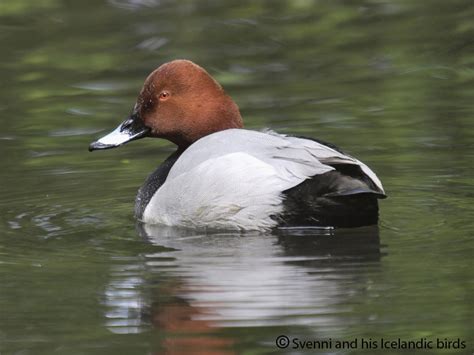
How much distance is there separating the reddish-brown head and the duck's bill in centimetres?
17

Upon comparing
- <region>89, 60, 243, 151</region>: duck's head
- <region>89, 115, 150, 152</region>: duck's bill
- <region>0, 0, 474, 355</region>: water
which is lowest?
<region>0, 0, 474, 355</region>: water

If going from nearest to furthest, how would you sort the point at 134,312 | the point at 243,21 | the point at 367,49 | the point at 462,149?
the point at 134,312, the point at 462,149, the point at 367,49, the point at 243,21

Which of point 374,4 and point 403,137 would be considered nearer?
point 403,137

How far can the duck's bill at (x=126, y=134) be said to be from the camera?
8.63m

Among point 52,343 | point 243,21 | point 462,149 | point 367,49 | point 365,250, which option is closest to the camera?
point 52,343

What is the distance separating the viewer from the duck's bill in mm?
8633

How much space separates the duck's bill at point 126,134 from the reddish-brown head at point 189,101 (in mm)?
168

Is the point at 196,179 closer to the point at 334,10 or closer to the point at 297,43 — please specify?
the point at 297,43

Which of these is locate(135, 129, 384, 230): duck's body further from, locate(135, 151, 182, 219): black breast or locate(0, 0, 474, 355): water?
locate(135, 151, 182, 219): black breast

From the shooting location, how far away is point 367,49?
41.2 feet

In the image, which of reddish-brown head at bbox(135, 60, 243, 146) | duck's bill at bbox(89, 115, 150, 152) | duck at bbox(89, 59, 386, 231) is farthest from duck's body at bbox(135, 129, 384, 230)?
duck's bill at bbox(89, 115, 150, 152)

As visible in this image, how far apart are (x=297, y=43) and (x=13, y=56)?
2.64 m

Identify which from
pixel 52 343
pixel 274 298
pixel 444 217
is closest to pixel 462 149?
pixel 444 217

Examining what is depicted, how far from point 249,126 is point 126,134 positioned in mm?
1836
